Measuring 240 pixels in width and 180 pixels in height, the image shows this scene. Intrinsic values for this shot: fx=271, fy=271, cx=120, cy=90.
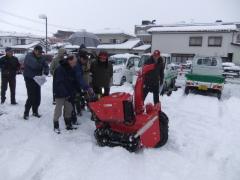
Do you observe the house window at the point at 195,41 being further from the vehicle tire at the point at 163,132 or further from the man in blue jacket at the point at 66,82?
the man in blue jacket at the point at 66,82

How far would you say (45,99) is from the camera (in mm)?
8688

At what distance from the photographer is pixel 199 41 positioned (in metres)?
32.2

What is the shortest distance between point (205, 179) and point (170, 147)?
3.82 ft

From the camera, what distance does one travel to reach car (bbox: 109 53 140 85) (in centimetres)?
1353

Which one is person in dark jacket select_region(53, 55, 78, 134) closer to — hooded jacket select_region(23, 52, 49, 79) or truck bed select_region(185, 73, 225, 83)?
hooded jacket select_region(23, 52, 49, 79)

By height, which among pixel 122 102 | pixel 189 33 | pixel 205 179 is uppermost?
pixel 189 33

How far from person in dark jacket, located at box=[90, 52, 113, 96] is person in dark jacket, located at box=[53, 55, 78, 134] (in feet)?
3.66

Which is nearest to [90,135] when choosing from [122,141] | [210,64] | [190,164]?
[122,141]

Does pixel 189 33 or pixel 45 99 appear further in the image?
pixel 189 33

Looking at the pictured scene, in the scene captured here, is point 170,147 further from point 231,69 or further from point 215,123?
point 231,69

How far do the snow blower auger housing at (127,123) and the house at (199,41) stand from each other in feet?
92.5

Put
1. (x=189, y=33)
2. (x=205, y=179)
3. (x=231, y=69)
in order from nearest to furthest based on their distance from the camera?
(x=205, y=179)
(x=231, y=69)
(x=189, y=33)

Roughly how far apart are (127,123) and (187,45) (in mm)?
29894

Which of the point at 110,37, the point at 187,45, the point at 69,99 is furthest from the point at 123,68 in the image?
the point at 110,37
